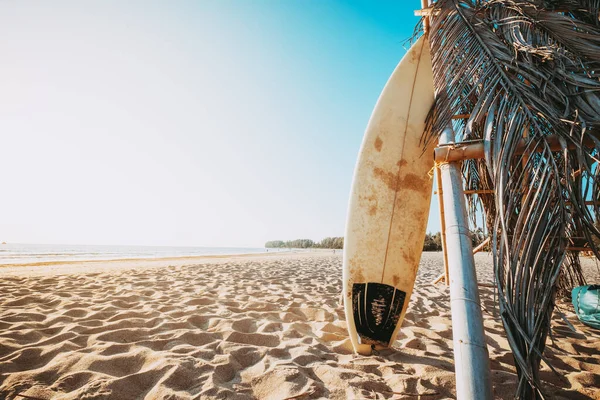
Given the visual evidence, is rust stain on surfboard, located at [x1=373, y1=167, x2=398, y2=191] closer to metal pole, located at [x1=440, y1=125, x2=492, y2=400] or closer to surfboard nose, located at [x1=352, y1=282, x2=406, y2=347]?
metal pole, located at [x1=440, y1=125, x2=492, y2=400]

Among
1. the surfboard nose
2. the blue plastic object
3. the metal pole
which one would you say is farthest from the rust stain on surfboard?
Answer: the blue plastic object

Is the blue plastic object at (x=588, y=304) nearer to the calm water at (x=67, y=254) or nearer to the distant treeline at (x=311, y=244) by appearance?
the calm water at (x=67, y=254)

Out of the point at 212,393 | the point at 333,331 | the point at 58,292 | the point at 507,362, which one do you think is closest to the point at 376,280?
the point at 333,331

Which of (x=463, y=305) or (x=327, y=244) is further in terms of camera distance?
(x=327, y=244)

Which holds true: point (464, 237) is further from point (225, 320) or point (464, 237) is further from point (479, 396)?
point (225, 320)

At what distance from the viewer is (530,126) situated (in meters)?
1.41

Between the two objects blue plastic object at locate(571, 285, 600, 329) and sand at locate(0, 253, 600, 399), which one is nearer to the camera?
sand at locate(0, 253, 600, 399)

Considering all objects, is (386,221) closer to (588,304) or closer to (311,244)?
(588,304)

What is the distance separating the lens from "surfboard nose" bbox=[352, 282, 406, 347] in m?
2.17

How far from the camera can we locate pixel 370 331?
2164 millimetres

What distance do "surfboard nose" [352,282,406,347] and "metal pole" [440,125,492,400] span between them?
2.79ft

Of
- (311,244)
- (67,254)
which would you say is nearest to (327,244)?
(311,244)

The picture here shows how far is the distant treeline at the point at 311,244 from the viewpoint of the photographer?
41.3 m

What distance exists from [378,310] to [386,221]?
72 cm
